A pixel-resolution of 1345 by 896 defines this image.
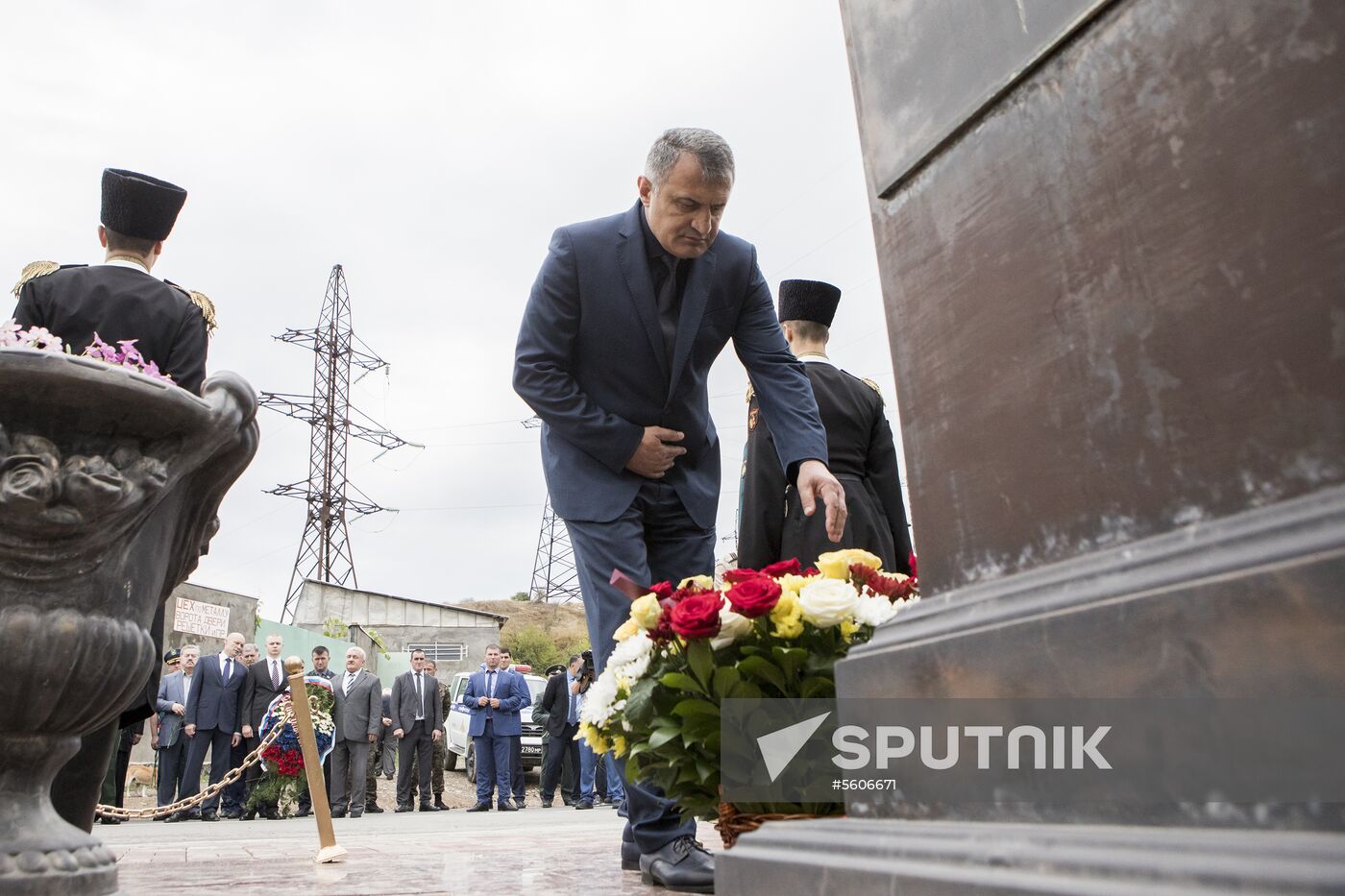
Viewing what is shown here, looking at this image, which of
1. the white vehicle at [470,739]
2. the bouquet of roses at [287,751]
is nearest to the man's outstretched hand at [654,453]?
the bouquet of roses at [287,751]

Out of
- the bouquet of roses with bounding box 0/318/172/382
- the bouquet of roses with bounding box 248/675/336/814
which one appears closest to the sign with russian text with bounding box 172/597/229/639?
the bouquet of roses with bounding box 248/675/336/814

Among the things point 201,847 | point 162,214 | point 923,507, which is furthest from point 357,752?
point 923,507

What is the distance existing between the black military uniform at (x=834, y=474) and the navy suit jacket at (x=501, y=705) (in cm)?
1143

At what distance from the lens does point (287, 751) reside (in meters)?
12.5

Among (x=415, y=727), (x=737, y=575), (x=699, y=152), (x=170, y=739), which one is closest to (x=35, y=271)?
(x=699, y=152)

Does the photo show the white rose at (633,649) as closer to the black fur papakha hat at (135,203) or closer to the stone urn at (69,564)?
the stone urn at (69,564)

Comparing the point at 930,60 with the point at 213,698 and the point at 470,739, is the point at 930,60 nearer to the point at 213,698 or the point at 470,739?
the point at 213,698

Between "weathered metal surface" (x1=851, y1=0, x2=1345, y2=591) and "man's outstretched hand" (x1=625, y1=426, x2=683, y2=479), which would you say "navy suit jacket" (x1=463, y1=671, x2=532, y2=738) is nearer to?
"man's outstretched hand" (x1=625, y1=426, x2=683, y2=479)

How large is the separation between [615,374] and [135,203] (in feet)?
5.38

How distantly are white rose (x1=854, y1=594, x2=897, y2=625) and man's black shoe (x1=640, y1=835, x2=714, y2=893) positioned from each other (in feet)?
2.75

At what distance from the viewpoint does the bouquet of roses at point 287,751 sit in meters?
12.6

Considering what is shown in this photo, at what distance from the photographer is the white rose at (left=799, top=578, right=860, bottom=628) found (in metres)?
2.56

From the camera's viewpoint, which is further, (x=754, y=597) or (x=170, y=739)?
(x=170, y=739)

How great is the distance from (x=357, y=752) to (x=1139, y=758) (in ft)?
46.4
